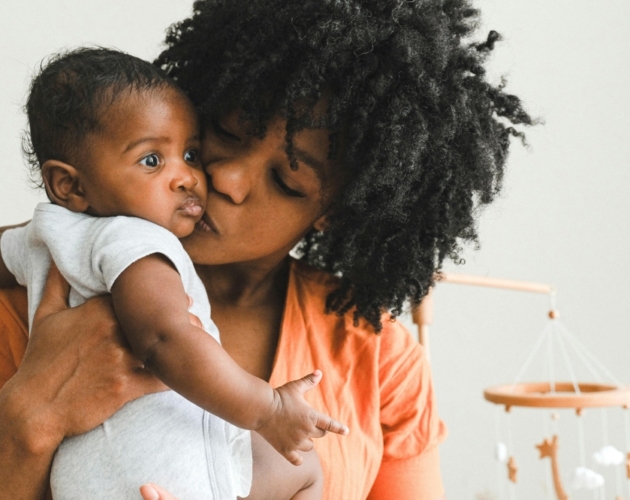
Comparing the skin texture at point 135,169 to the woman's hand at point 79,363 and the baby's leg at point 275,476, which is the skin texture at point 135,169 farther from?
the baby's leg at point 275,476

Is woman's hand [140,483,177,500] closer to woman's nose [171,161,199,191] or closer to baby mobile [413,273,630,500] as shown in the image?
woman's nose [171,161,199,191]

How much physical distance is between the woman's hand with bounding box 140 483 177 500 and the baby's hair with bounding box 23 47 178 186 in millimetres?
396

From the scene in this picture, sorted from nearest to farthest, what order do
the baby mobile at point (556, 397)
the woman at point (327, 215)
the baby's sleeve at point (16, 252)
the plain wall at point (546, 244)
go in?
the woman at point (327, 215)
the baby's sleeve at point (16, 252)
the baby mobile at point (556, 397)
the plain wall at point (546, 244)

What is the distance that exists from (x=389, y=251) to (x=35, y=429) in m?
0.67

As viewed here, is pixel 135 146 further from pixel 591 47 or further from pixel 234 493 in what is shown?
pixel 591 47

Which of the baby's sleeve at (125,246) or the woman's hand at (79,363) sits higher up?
the baby's sleeve at (125,246)

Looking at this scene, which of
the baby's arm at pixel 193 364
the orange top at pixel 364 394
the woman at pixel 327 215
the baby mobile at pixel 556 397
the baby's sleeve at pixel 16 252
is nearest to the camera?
the baby's arm at pixel 193 364

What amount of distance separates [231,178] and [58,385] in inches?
13.8

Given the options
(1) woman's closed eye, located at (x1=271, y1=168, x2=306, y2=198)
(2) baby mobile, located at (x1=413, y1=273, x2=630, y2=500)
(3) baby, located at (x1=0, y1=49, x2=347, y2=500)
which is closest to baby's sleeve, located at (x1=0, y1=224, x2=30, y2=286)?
(3) baby, located at (x1=0, y1=49, x2=347, y2=500)

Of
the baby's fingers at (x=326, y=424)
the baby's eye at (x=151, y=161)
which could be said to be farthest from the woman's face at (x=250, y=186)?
the baby's fingers at (x=326, y=424)

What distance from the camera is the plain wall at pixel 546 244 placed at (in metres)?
2.35

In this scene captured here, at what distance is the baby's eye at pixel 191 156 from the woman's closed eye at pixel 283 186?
119 mm

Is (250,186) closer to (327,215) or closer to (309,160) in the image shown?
(309,160)

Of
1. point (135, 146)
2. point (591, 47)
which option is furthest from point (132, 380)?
point (591, 47)
